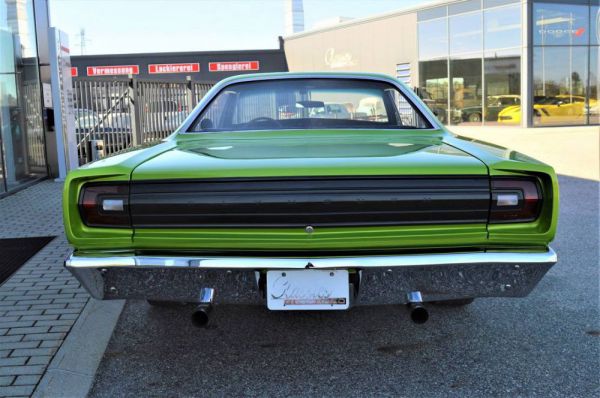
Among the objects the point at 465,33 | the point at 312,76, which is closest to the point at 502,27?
the point at 465,33

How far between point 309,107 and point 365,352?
1760mm

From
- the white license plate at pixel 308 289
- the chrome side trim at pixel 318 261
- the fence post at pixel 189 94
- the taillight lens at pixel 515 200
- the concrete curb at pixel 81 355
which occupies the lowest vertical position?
the concrete curb at pixel 81 355

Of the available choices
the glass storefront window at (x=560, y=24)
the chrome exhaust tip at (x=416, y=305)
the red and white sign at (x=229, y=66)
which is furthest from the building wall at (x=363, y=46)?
the chrome exhaust tip at (x=416, y=305)

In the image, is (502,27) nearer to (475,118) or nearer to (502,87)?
(502,87)

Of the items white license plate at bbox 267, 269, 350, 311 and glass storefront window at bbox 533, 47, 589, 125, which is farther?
glass storefront window at bbox 533, 47, 589, 125

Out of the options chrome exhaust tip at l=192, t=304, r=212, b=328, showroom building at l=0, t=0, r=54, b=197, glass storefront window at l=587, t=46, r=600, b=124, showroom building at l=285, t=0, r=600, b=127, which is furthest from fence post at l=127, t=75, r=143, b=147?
glass storefront window at l=587, t=46, r=600, b=124

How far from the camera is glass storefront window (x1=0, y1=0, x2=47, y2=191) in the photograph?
990 centimetres

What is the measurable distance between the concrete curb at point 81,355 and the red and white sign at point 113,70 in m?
32.0

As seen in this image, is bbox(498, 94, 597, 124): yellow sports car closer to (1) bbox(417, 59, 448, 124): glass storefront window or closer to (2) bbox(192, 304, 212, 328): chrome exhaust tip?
(1) bbox(417, 59, 448, 124): glass storefront window

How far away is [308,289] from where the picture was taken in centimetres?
267

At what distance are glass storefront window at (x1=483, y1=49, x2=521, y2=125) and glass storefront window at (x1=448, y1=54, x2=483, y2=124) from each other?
0.33m

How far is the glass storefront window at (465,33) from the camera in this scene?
966 inches

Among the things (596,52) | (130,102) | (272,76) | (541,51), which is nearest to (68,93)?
(130,102)

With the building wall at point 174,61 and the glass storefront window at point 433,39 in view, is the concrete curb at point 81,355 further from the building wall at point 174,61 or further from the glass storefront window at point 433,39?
the building wall at point 174,61
